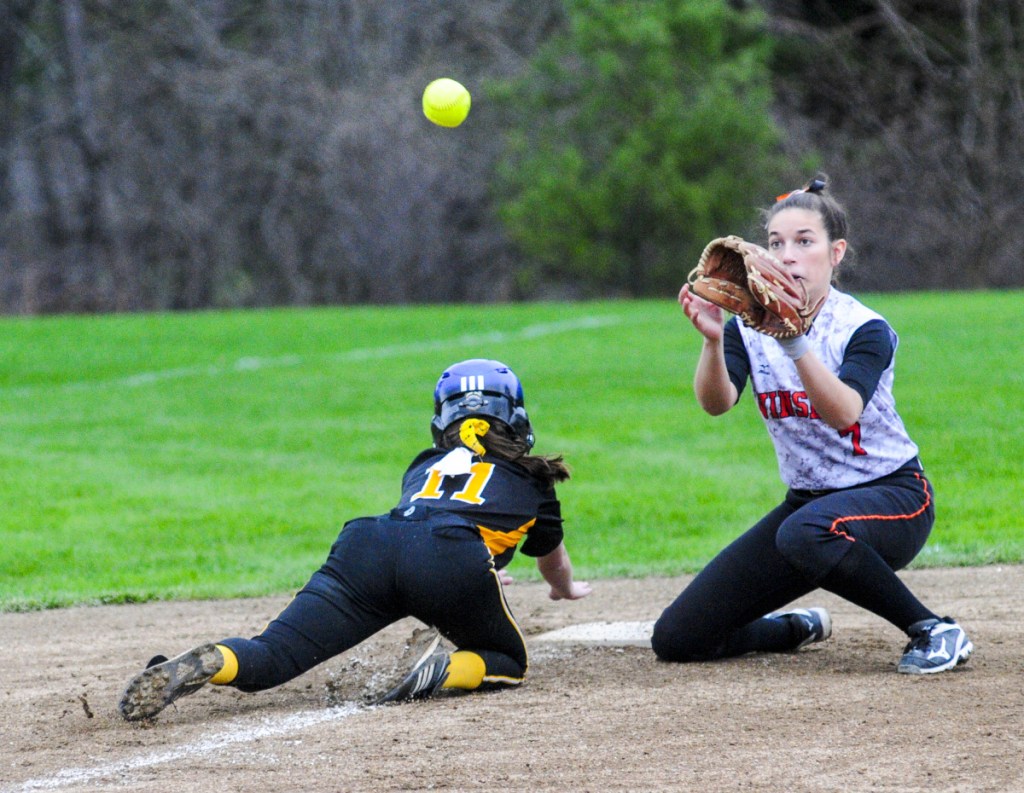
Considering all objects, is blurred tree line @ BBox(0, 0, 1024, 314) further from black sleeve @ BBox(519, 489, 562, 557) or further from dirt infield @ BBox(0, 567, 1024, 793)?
black sleeve @ BBox(519, 489, 562, 557)

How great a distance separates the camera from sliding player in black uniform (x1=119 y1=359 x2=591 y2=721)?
4.16 metres

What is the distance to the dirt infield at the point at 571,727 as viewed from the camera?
337 cm

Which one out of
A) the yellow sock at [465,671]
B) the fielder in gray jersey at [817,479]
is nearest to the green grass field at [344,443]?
the fielder in gray jersey at [817,479]

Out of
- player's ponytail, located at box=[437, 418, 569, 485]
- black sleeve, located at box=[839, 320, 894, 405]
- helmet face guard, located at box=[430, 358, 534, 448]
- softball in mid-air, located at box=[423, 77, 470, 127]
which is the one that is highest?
softball in mid-air, located at box=[423, 77, 470, 127]

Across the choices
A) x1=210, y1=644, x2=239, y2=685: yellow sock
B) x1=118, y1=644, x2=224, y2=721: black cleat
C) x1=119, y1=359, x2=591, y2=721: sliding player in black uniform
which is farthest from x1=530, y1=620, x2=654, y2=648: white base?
x1=118, y1=644, x2=224, y2=721: black cleat

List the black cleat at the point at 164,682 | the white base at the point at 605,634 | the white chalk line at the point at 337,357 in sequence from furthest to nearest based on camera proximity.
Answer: the white chalk line at the point at 337,357 → the white base at the point at 605,634 → the black cleat at the point at 164,682

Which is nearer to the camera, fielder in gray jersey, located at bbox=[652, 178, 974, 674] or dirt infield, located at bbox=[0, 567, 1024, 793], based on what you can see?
dirt infield, located at bbox=[0, 567, 1024, 793]

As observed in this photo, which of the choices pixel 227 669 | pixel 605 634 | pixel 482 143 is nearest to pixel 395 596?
pixel 227 669

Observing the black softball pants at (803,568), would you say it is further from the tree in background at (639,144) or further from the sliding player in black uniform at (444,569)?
the tree in background at (639,144)

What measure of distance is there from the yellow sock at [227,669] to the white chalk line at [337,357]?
1116cm

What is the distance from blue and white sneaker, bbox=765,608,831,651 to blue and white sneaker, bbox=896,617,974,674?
0.44 m

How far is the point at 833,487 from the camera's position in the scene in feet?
15.0

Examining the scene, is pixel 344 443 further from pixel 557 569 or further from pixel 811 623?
pixel 811 623

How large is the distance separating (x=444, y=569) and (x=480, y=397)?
0.65 m
